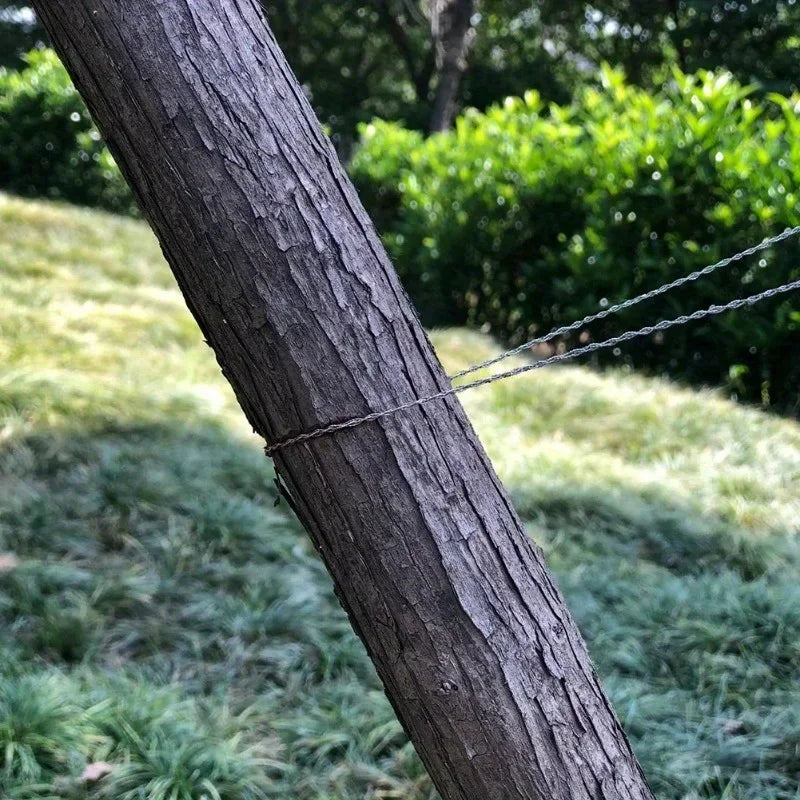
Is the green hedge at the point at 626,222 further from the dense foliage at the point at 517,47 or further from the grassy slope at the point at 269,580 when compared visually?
the dense foliage at the point at 517,47

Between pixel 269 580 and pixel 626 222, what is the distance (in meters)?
4.03

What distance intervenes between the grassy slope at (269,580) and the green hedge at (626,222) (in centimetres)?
65

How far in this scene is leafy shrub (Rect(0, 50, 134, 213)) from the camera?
11398 mm

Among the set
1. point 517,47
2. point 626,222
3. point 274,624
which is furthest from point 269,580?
point 517,47

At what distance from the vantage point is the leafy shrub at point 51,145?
37.4 ft

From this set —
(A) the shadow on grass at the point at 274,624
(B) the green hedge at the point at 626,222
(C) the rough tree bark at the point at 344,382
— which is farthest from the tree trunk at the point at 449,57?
(C) the rough tree bark at the point at 344,382

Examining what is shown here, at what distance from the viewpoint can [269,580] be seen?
341cm

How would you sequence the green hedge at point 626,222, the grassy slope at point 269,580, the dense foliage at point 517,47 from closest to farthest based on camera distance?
1. the grassy slope at point 269,580
2. the green hedge at point 626,222
3. the dense foliage at point 517,47

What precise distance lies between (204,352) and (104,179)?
23.1ft

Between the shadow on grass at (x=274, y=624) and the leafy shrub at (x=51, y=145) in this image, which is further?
→ the leafy shrub at (x=51, y=145)

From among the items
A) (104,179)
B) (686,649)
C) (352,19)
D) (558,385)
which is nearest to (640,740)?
(686,649)

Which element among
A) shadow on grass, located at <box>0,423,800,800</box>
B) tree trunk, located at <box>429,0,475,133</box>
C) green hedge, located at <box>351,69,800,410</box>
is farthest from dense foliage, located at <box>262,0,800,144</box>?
shadow on grass, located at <box>0,423,800,800</box>

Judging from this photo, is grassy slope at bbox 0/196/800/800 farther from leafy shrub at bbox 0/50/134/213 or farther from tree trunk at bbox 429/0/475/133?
tree trunk at bbox 429/0/475/133

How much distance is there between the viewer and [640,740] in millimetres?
2617
